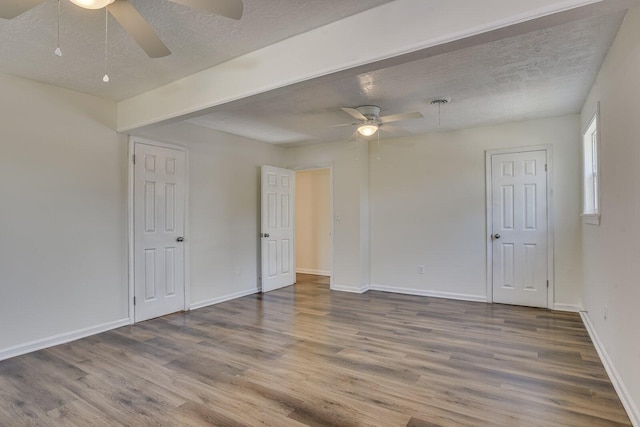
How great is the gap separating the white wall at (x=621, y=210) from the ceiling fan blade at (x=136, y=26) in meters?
2.67

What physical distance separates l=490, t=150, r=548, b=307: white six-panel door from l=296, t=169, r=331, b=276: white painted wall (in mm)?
3206

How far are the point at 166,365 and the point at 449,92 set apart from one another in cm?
361

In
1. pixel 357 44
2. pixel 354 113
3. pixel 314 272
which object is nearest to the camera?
pixel 357 44

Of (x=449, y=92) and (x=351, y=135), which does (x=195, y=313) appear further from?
(x=449, y=92)

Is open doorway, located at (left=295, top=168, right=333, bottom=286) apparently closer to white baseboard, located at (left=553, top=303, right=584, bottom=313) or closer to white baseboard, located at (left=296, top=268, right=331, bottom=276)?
white baseboard, located at (left=296, top=268, right=331, bottom=276)

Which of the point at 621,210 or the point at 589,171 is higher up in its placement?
the point at 589,171

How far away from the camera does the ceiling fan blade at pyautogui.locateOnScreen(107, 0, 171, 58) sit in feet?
5.51

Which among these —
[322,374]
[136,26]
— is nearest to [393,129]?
[322,374]

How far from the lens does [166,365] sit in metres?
2.87

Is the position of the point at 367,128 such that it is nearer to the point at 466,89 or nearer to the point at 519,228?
the point at 466,89

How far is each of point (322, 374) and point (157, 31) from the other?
2737 mm

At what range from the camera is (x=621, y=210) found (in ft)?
7.59

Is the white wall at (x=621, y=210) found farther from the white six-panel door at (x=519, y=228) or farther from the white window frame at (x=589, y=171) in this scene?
the white six-panel door at (x=519, y=228)

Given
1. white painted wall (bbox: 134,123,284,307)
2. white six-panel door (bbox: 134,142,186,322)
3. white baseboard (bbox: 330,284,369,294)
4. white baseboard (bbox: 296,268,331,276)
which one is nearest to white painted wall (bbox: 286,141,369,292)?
white baseboard (bbox: 330,284,369,294)
